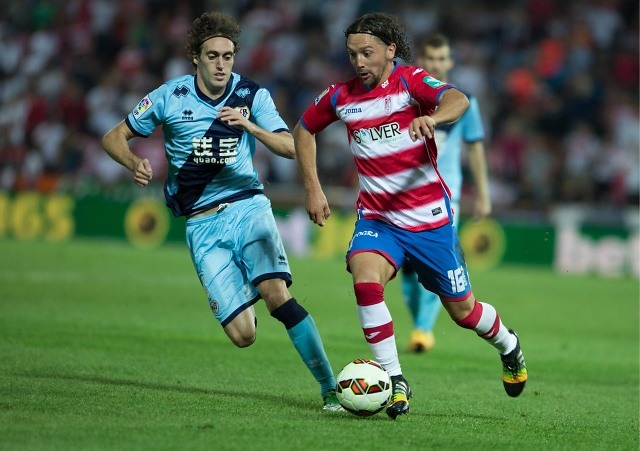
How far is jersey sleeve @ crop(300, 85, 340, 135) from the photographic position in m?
6.95

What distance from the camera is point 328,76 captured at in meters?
21.7

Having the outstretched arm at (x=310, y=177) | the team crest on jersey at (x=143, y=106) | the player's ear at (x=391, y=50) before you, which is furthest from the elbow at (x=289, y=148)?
the team crest on jersey at (x=143, y=106)

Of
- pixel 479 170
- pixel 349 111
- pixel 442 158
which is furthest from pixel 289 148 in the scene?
pixel 479 170

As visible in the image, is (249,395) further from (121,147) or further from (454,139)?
(454,139)

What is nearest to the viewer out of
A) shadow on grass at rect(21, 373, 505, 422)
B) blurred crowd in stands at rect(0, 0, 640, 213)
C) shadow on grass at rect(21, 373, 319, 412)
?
shadow on grass at rect(21, 373, 505, 422)

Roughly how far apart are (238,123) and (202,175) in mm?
678

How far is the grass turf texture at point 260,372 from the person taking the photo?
6.00 metres

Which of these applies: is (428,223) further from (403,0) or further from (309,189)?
(403,0)

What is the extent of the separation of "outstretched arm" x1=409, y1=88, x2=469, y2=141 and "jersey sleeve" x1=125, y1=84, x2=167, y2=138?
194cm

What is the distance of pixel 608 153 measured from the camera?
63.4ft

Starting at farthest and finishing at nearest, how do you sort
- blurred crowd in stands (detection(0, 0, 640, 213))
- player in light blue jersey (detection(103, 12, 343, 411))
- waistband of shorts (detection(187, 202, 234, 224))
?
blurred crowd in stands (detection(0, 0, 640, 213)), waistband of shorts (detection(187, 202, 234, 224)), player in light blue jersey (detection(103, 12, 343, 411))

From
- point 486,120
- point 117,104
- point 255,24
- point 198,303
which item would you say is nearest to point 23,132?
point 117,104

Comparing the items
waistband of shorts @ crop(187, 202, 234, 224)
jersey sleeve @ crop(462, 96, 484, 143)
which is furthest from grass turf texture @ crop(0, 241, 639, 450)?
jersey sleeve @ crop(462, 96, 484, 143)

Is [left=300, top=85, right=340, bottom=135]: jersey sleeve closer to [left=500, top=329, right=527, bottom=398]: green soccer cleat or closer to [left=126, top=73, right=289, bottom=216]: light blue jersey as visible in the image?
[left=126, top=73, right=289, bottom=216]: light blue jersey
